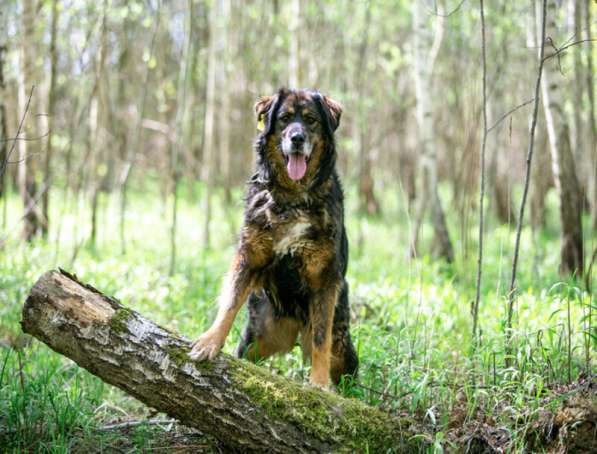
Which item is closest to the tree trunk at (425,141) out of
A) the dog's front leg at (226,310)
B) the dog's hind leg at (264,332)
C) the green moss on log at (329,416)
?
the dog's hind leg at (264,332)

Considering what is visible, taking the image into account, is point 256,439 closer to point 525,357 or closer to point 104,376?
point 104,376

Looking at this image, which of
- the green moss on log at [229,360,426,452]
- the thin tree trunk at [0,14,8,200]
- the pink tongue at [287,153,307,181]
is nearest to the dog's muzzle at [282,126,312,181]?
the pink tongue at [287,153,307,181]

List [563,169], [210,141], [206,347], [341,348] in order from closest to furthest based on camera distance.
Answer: [206,347]
[341,348]
[563,169]
[210,141]

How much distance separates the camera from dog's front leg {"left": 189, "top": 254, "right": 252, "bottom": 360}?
11.3 feet

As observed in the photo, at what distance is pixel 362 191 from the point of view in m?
17.7

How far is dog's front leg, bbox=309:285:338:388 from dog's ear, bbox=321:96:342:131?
45.1 inches

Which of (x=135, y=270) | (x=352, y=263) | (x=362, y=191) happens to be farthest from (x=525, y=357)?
(x=362, y=191)

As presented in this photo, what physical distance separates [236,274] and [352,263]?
630cm

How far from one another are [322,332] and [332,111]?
1544 mm

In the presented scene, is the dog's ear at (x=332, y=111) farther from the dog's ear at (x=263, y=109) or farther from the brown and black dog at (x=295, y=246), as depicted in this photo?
the dog's ear at (x=263, y=109)

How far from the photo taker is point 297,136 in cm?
409

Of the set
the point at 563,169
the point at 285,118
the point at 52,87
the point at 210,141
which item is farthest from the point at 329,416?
the point at 210,141

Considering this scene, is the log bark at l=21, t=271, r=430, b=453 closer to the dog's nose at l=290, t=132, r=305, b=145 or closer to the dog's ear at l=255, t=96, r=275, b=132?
the dog's nose at l=290, t=132, r=305, b=145

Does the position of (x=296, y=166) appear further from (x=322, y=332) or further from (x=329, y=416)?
(x=329, y=416)
